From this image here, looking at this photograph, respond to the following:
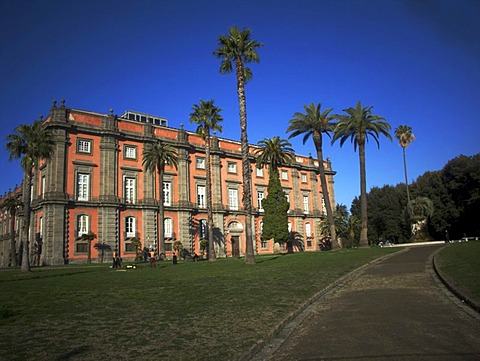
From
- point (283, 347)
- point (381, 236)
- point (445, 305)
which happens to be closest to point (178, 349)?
point (283, 347)

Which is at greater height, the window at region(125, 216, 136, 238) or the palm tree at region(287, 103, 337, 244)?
the palm tree at region(287, 103, 337, 244)

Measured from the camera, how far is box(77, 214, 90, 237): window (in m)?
39.2

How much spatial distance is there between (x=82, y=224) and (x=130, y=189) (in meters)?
6.87

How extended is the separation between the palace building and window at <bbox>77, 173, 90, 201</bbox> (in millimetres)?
100

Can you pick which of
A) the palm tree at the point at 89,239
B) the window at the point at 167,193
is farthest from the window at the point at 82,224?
the window at the point at 167,193

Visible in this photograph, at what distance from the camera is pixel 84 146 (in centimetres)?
4144

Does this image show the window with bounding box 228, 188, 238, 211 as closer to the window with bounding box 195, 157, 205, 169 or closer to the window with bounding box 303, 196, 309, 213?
the window with bounding box 195, 157, 205, 169

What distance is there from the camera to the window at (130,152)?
44500 mm

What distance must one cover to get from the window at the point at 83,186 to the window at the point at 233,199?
19097 mm

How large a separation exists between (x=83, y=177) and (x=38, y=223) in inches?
264

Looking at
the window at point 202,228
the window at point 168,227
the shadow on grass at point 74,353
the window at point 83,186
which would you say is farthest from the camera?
the window at point 202,228

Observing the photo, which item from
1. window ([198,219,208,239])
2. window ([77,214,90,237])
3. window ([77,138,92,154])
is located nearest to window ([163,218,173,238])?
window ([198,219,208,239])

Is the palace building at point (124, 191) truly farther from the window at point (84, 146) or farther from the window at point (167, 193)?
the window at point (167, 193)

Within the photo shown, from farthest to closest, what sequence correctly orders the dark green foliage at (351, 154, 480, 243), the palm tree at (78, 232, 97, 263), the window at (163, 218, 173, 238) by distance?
the dark green foliage at (351, 154, 480, 243), the window at (163, 218, 173, 238), the palm tree at (78, 232, 97, 263)
